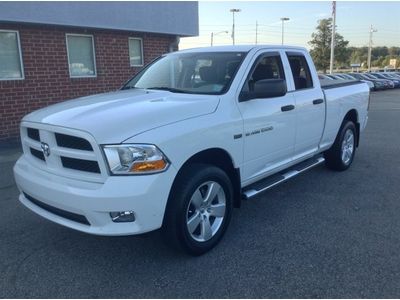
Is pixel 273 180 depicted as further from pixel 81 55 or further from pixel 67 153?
pixel 81 55

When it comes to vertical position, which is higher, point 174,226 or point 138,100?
point 138,100

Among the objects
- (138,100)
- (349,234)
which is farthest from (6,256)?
(349,234)

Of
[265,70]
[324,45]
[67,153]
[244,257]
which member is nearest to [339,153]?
[265,70]

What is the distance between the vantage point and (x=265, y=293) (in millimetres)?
2953

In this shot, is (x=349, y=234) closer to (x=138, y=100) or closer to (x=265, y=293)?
(x=265, y=293)

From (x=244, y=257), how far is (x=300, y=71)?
108 inches

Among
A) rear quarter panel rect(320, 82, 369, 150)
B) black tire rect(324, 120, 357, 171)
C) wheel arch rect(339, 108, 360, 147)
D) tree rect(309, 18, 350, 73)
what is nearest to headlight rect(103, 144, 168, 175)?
rear quarter panel rect(320, 82, 369, 150)

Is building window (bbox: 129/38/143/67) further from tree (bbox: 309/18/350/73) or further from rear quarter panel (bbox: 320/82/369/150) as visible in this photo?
tree (bbox: 309/18/350/73)

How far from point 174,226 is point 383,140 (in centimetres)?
752

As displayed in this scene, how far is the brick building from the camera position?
9000mm

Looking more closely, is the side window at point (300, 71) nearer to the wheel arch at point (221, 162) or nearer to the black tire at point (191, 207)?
the wheel arch at point (221, 162)

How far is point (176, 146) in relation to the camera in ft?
10.1

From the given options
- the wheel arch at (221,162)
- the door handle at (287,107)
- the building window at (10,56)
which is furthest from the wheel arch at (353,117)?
the building window at (10,56)

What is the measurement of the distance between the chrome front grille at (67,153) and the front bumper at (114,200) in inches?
3.0
